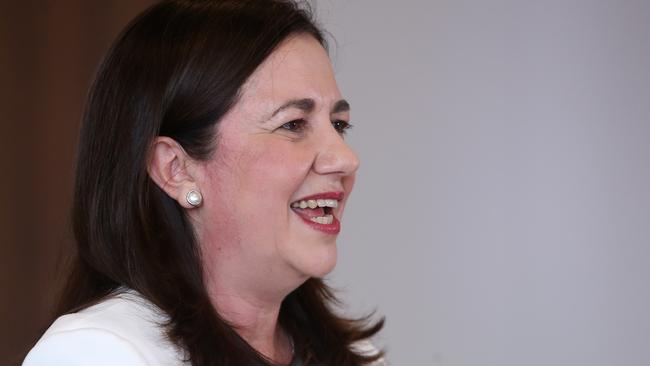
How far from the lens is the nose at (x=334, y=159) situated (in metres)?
1.64

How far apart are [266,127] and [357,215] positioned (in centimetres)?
154

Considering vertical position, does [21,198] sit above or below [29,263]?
above

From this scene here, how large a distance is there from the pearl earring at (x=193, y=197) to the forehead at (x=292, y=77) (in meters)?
0.19

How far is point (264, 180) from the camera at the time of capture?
63.1 inches

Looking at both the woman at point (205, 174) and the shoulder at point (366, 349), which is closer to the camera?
the woman at point (205, 174)

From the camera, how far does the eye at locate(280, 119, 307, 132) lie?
5.41 ft

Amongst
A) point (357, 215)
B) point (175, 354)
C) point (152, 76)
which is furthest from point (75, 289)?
point (357, 215)

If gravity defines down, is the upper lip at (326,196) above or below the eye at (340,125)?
below

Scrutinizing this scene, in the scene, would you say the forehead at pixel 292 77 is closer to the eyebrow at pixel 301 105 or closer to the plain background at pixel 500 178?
the eyebrow at pixel 301 105

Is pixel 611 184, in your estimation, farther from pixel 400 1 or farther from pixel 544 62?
pixel 400 1

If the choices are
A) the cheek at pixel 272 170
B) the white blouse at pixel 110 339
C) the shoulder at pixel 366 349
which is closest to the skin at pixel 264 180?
the cheek at pixel 272 170

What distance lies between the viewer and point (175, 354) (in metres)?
1.50

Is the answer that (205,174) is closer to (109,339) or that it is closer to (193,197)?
(193,197)

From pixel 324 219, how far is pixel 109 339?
0.46 metres
